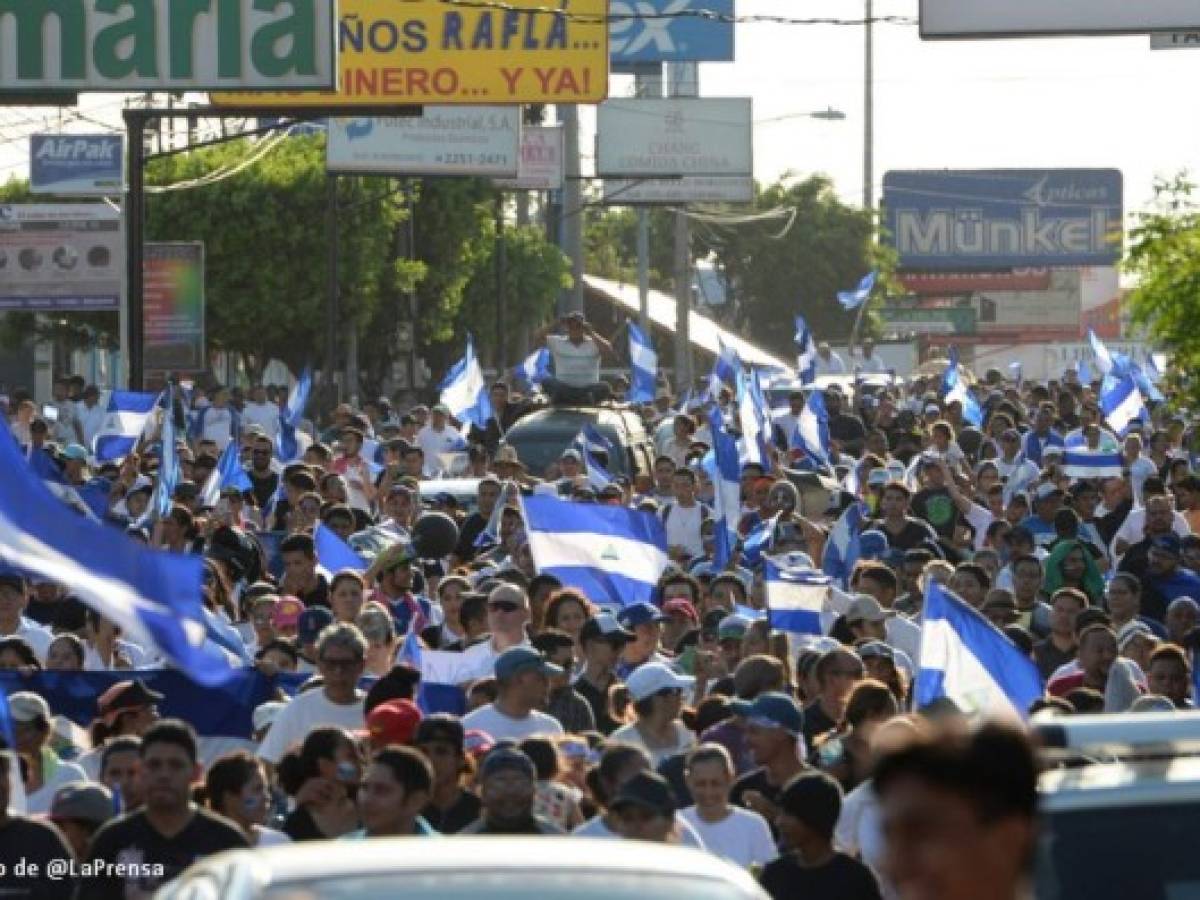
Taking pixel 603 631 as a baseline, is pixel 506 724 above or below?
below

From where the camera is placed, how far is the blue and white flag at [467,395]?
29641 mm

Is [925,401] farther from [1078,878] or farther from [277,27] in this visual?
[1078,878]

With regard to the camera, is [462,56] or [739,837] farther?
[462,56]

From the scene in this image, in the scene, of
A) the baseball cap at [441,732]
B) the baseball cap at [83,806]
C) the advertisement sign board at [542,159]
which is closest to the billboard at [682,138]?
the advertisement sign board at [542,159]

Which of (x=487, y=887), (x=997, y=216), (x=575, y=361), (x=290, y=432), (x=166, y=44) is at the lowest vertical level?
(x=290, y=432)

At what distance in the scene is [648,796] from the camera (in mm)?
9062

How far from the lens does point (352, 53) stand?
3953cm

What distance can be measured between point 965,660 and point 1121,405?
734 inches

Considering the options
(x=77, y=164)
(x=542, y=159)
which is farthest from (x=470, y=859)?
(x=77, y=164)

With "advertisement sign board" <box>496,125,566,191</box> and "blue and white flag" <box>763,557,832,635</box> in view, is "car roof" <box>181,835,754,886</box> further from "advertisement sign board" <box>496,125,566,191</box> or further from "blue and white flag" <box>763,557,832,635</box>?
"advertisement sign board" <box>496,125,566,191</box>

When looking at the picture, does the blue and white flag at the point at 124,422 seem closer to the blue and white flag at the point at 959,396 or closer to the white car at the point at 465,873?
→ the blue and white flag at the point at 959,396

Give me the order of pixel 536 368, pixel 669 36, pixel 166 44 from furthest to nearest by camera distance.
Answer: pixel 669 36 < pixel 536 368 < pixel 166 44

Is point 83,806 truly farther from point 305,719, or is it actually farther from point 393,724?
point 305,719

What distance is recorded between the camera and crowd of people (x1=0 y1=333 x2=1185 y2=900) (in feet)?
28.4
